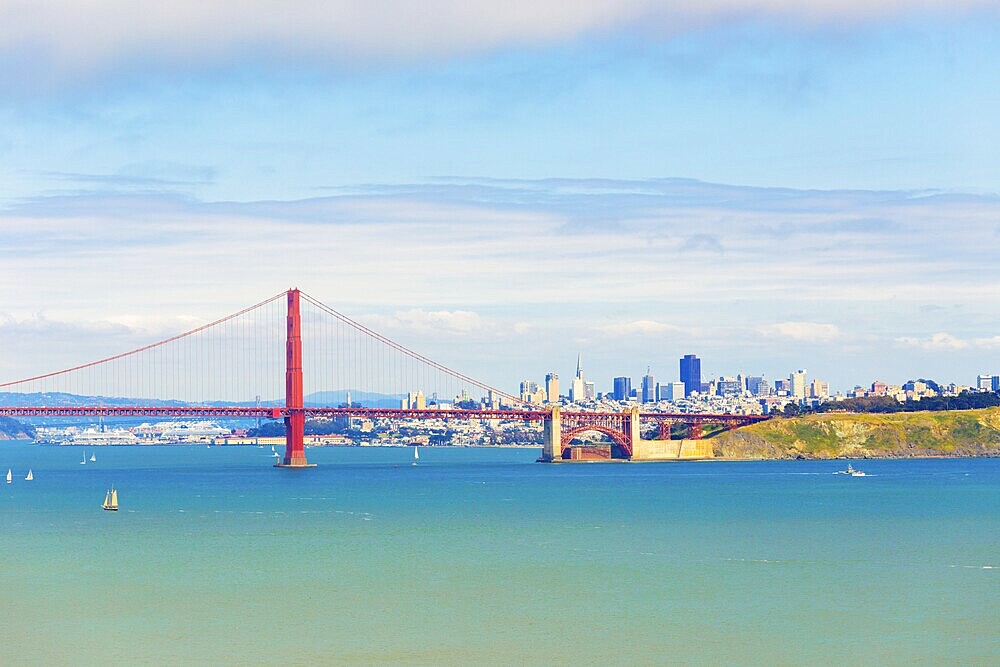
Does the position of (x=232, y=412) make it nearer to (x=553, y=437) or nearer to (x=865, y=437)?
(x=553, y=437)

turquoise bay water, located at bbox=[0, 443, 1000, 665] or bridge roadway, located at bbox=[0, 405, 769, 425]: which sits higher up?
bridge roadway, located at bbox=[0, 405, 769, 425]

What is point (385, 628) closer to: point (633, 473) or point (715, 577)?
point (715, 577)

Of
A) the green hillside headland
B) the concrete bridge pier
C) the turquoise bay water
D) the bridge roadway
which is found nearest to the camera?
the turquoise bay water

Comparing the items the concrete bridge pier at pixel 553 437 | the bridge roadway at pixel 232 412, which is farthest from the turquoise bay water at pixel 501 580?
the concrete bridge pier at pixel 553 437

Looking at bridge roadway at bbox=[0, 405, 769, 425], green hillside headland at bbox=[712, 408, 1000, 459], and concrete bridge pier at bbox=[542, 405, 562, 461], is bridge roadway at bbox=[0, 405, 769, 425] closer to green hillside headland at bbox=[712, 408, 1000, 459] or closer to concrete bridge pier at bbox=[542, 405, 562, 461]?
concrete bridge pier at bbox=[542, 405, 562, 461]

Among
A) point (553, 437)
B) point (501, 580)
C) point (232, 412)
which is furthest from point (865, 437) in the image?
point (501, 580)

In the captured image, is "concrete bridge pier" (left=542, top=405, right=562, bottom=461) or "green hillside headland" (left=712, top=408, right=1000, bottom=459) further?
"green hillside headland" (left=712, top=408, right=1000, bottom=459)

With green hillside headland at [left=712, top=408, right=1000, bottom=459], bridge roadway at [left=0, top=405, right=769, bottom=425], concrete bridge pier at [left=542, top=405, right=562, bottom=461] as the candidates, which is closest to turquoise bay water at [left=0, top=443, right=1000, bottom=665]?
bridge roadway at [left=0, top=405, right=769, bottom=425]

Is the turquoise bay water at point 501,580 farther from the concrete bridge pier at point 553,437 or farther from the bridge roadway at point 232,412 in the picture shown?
the concrete bridge pier at point 553,437
